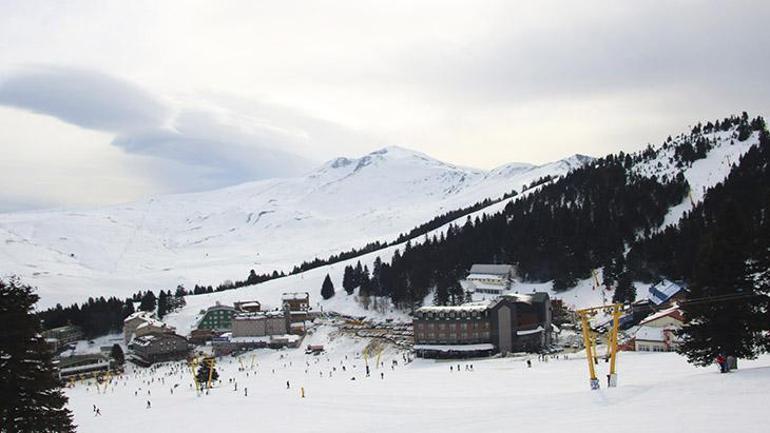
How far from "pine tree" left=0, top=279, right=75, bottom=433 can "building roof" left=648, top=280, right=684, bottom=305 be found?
88756 mm

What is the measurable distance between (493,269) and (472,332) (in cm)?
3600

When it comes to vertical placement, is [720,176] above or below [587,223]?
above

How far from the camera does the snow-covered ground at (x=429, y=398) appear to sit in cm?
2467

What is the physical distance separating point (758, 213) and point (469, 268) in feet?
174

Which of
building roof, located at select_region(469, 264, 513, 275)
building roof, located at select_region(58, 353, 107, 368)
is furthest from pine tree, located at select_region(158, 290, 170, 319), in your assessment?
building roof, located at select_region(469, 264, 513, 275)

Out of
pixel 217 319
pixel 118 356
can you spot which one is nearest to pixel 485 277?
pixel 217 319

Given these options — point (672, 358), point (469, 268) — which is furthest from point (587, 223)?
point (672, 358)

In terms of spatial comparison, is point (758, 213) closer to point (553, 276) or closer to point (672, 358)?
point (553, 276)

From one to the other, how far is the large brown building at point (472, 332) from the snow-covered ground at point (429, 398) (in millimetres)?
4914

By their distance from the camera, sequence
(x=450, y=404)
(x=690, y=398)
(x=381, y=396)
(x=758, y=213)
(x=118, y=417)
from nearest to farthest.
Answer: (x=690, y=398), (x=450, y=404), (x=381, y=396), (x=118, y=417), (x=758, y=213)

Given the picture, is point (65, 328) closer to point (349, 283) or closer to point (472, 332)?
point (349, 283)

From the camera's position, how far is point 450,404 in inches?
1725

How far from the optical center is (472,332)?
92625mm

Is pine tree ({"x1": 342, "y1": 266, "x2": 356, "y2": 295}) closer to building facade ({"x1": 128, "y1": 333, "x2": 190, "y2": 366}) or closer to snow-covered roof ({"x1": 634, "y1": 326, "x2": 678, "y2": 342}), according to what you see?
building facade ({"x1": 128, "y1": 333, "x2": 190, "y2": 366})
